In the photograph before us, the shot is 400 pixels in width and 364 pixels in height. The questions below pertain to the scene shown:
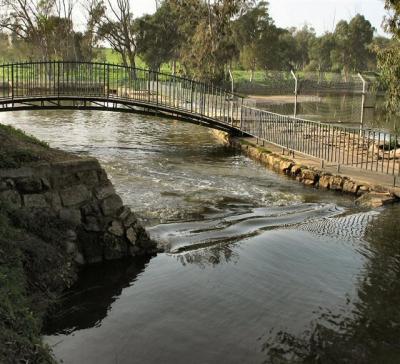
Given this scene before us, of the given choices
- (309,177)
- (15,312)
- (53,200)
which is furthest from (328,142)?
(15,312)

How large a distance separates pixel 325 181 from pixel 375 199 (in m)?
2.00

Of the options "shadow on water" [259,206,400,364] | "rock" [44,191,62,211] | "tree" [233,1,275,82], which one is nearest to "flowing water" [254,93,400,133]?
"shadow on water" [259,206,400,364]

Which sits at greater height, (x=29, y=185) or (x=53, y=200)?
(x=29, y=185)

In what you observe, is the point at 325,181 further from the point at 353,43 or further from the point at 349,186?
the point at 353,43

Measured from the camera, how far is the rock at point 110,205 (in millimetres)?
8031

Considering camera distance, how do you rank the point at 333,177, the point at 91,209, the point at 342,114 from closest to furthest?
the point at 91,209
the point at 333,177
the point at 342,114

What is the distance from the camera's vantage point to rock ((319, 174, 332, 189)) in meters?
13.6

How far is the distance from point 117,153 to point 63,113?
1536cm

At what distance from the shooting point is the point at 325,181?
44.9 feet

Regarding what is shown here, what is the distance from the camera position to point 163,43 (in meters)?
59.8

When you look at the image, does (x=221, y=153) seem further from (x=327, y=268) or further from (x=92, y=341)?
(x=92, y=341)

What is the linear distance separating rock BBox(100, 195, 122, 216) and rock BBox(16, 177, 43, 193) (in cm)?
95

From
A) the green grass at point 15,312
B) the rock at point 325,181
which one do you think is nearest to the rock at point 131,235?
the green grass at point 15,312

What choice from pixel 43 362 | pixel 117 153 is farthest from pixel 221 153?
pixel 43 362
